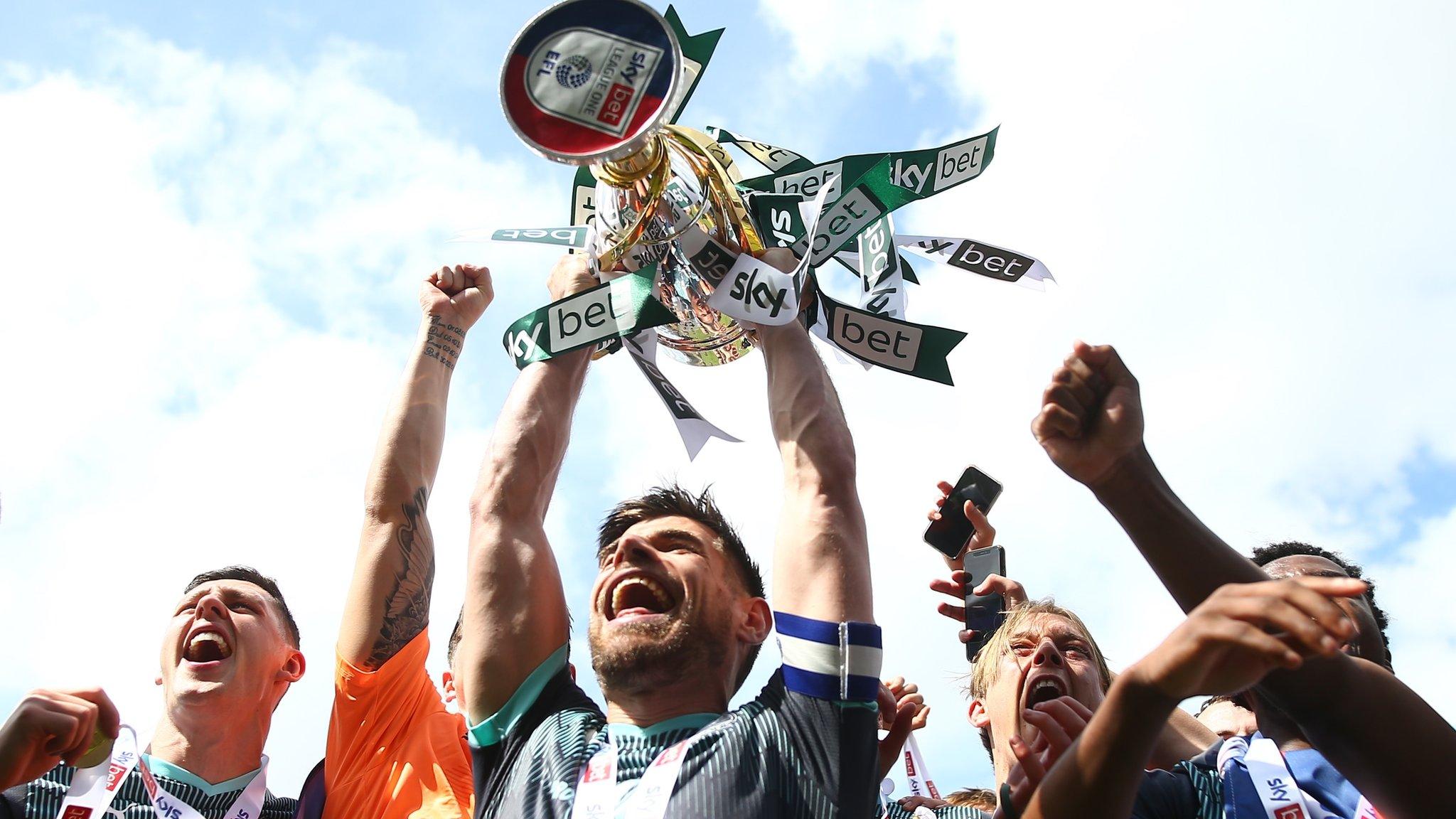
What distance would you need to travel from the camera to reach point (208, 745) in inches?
205

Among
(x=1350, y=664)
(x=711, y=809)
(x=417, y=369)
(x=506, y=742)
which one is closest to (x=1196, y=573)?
(x=1350, y=664)

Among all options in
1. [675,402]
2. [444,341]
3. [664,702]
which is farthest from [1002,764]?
[444,341]

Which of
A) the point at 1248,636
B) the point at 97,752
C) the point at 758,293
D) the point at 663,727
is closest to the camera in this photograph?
the point at 1248,636

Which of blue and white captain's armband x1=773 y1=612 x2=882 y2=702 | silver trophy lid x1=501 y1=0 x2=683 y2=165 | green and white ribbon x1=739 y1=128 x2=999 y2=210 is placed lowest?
blue and white captain's armband x1=773 y1=612 x2=882 y2=702

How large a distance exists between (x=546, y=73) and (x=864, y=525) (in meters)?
1.63

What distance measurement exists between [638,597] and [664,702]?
371 mm

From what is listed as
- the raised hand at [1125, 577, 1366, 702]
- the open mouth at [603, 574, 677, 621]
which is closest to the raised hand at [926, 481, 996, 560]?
the open mouth at [603, 574, 677, 621]

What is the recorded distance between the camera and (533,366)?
4.70 meters

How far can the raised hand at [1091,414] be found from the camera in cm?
318

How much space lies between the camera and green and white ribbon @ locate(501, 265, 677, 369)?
442 cm

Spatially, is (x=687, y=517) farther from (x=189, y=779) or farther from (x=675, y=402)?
(x=189, y=779)

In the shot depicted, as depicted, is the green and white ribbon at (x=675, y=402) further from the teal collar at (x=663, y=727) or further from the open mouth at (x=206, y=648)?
the open mouth at (x=206, y=648)

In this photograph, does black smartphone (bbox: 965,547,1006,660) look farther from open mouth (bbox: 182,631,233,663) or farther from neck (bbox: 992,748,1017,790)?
open mouth (bbox: 182,631,233,663)

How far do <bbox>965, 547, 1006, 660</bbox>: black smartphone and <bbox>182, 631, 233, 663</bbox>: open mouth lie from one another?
120 inches
